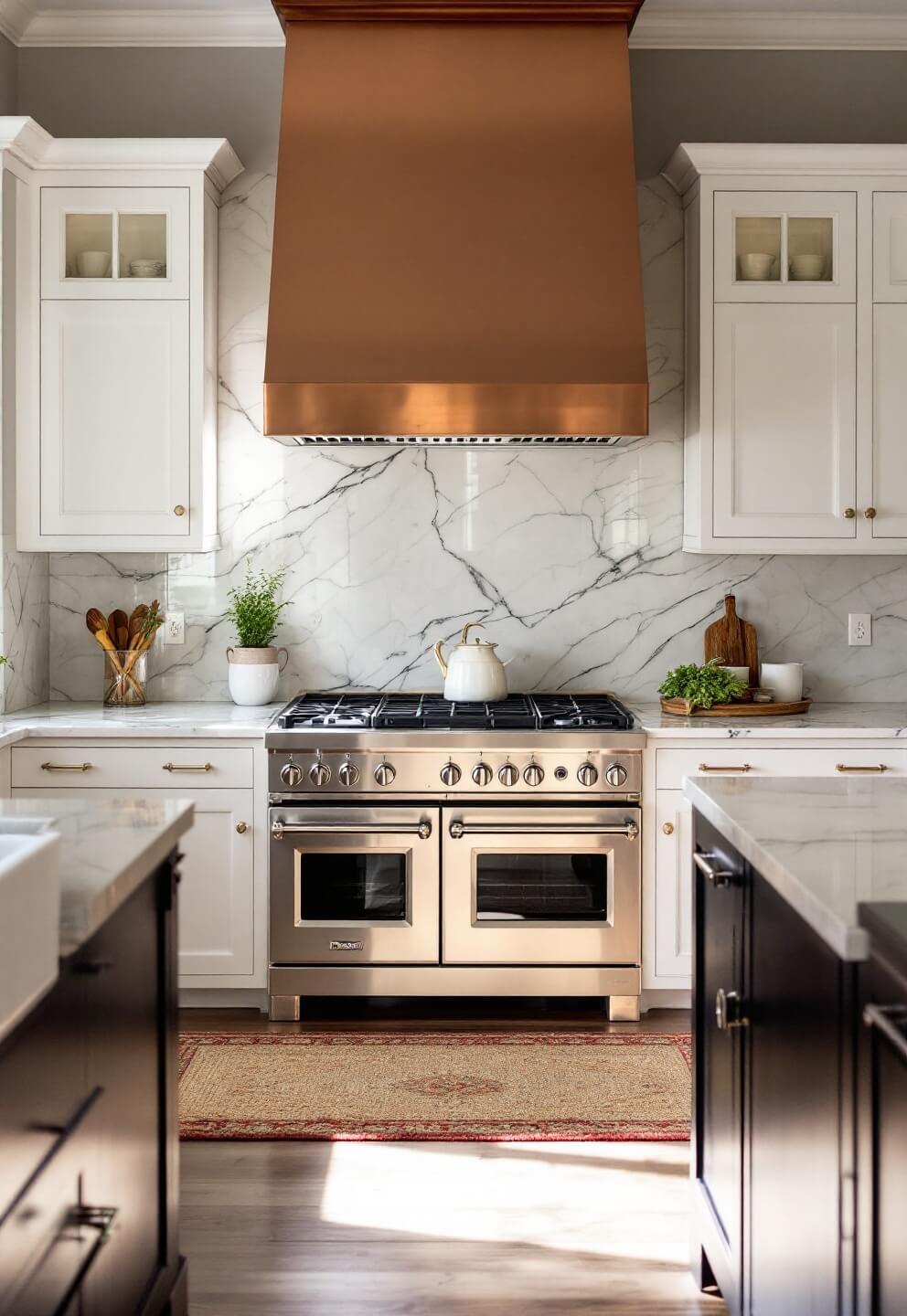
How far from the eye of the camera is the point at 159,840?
1869 millimetres

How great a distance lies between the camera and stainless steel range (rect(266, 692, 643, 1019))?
11.9 ft

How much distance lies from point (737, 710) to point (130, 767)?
1813mm

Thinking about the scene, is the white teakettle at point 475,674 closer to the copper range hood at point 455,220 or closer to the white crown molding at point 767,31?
the copper range hood at point 455,220

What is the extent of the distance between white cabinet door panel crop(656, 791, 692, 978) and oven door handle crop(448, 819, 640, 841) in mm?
104

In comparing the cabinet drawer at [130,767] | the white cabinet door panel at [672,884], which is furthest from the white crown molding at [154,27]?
the white cabinet door panel at [672,884]

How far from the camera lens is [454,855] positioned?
364cm

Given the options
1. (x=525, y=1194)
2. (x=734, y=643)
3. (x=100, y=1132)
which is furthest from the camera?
(x=734, y=643)

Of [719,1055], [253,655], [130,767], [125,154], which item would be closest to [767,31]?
[125,154]

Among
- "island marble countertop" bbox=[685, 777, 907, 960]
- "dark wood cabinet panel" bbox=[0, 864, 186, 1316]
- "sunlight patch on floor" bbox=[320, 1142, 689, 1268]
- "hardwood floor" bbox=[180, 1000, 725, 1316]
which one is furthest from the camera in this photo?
"sunlight patch on floor" bbox=[320, 1142, 689, 1268]

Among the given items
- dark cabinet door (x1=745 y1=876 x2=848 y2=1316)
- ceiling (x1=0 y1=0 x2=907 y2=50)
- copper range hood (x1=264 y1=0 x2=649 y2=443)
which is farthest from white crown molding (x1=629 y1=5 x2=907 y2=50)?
dark cabinet door (x1=745 y1=876 x2=848 y2=1316)

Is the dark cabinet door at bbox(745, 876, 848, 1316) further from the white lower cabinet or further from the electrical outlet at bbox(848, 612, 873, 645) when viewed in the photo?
the electrical outlet at bbox(848, 612, 873, 645)

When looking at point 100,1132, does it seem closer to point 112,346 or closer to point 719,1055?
point 719,1055

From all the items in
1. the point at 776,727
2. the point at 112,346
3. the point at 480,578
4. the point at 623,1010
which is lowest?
the point at 623,1010

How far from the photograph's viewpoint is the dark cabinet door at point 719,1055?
199 centimetres
